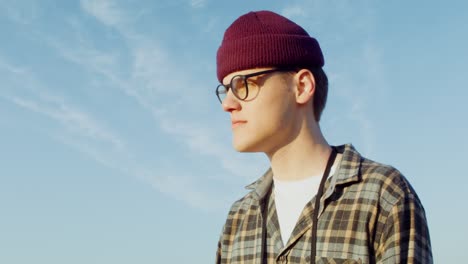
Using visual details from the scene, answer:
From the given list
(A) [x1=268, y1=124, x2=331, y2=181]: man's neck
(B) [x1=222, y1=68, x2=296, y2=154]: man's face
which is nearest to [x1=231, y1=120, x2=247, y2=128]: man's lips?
(B) [x1=222, y1=68, x2=296, y2=154]: man's face

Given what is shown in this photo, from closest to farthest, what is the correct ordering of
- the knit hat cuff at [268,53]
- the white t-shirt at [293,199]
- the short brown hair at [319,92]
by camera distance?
1. the white t-shirt at [293,199]
2. the knit hat cuff at [268,53]
3. the short brown hair at [319,92]

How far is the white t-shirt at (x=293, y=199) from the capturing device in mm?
4500

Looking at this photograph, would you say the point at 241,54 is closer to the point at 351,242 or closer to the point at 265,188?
the point at 265,188

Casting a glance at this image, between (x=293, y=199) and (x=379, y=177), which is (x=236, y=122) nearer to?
(x=293, y=199)

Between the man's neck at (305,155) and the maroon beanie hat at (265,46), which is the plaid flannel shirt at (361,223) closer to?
the man's neck at (305,155)

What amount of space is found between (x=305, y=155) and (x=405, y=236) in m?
0.95

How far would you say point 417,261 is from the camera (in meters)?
Result: 3.99

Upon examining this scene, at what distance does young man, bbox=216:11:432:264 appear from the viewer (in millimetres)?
4137

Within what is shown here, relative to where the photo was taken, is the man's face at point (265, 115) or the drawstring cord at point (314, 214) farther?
the man's face at point (265, 115)

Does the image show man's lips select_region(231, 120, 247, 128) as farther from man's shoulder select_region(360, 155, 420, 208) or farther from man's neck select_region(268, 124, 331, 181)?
man's shoulder select_region(360, 155, 420, 208)

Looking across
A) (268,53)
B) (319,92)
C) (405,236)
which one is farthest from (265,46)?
(405,236)

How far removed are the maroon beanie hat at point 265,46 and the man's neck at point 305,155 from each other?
591 millimetres

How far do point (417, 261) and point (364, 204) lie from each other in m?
0.52

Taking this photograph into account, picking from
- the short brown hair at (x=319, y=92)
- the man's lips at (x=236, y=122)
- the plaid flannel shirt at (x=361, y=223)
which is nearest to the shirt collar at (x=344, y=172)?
the plaid flannel shirt at (x=361, y=223)
